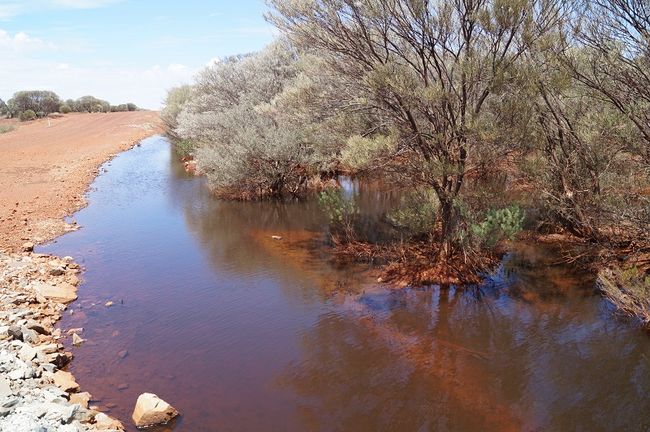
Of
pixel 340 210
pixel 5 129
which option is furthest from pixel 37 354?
pixel 5 129

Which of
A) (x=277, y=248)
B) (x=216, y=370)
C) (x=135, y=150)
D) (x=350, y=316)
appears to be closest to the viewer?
(x=216, y=370)

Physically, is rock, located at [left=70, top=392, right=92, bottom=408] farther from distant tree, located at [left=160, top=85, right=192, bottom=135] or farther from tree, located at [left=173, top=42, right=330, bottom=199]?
distant tree, located at [left=160, top=85, right=192, bottom=135]

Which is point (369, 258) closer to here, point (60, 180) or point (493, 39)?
point (493, 39)

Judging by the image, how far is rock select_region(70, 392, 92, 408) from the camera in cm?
697

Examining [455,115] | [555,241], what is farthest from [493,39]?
[555,241]

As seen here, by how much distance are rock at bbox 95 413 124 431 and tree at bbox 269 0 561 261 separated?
23.4 feet

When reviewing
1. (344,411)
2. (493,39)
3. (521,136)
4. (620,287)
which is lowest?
(344,411)

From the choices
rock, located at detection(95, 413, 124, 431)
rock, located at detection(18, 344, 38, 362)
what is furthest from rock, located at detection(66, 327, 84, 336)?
rock, located at detection(95, 413, 124, 431)

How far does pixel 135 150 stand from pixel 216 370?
104 feet

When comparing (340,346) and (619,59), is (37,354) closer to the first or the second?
(340,346)

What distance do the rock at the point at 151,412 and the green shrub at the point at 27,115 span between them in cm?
6161

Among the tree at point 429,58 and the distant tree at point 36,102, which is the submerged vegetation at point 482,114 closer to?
the tree at point 429,58

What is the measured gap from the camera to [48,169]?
26.3 metres

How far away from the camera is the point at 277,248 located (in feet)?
47.1
